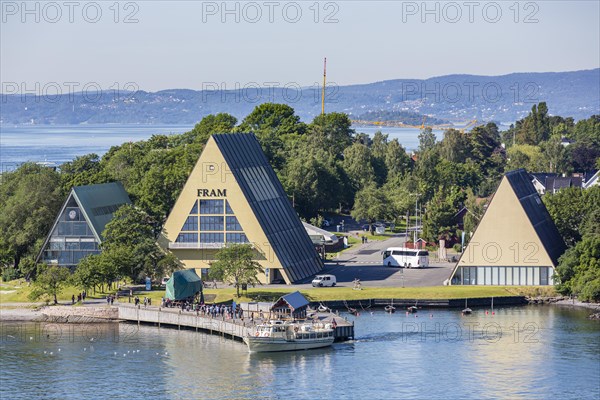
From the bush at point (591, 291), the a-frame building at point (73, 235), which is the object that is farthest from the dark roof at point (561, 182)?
the a-frame building at point (73, 235)

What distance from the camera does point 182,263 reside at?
104 m

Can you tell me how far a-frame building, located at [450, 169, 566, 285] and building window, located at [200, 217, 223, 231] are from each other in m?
19.9

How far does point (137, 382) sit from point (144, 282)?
31.2 m

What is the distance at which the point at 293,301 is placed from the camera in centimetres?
8681

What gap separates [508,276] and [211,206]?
2539 cm

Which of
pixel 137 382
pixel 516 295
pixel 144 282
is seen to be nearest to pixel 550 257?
pixel 516 295

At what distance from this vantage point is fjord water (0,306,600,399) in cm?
7000

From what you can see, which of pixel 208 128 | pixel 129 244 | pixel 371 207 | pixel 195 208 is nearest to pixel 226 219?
pixel 195 208

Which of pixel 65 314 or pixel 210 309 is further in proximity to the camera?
pixel 65 314

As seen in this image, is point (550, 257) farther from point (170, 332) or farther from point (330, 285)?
point (170, 332)

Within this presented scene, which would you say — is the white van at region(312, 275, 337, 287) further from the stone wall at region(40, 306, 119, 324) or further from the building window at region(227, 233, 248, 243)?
the stone wall at region(40, 306, 119, 324)

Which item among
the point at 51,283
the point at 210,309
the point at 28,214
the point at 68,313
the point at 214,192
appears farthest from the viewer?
the point at 28,214

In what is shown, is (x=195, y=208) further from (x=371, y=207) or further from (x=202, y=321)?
(x=371, y=207)

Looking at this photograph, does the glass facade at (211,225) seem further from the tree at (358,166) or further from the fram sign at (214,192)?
the tree at (358,166)
